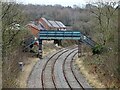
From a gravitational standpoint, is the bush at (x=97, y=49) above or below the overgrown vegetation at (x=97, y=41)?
below

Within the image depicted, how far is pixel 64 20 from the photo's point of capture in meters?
96.2

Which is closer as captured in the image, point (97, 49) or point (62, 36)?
point (97, 49)

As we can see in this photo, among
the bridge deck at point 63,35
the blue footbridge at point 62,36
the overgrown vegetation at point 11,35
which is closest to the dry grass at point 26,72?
the overgrown vegetation at point 11,35

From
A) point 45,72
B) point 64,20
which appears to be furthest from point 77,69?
point 64,20

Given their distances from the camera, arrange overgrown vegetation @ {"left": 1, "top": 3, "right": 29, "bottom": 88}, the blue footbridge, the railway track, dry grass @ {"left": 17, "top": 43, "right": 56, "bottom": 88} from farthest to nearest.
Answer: the blue footbridge, dry grass @ {"left": 17, "top": 43, "right": 56, "bottom": 88}, the railway track, overgrown vegetation @ {"left": 1, "top": 3, "right": 29, "bottom": 88}

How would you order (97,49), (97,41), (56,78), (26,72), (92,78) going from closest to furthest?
1. (92,78)
2. (56,78)
3. (26,72)
4. (97,49)
5. (97,41)

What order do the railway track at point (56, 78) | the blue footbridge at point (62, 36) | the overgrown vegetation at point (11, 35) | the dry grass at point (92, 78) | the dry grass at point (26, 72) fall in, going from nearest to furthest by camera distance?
the overgrown vegetation at point (11, 35), the dry grass at point (92, 78), the railway track at point (56, 78), the dry grass at point (26, 72), the blue footbridge at point (62, 36)

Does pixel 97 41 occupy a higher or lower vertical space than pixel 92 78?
lower

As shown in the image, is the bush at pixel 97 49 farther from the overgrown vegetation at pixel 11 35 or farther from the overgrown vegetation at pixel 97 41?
the overgrown vegetation at pixel 11 35

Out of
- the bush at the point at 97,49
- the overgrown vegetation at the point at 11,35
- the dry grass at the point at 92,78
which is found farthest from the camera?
the bush at the point at 97,49

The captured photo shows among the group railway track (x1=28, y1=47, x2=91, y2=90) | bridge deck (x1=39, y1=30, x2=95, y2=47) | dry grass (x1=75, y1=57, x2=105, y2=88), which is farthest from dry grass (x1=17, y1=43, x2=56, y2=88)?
dry grass (x1=75, y1=57, x2=105, y2=88)

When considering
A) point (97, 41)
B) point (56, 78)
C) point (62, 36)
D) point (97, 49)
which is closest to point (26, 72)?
point (56, 78)

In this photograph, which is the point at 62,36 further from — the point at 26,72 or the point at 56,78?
the point at 56,78

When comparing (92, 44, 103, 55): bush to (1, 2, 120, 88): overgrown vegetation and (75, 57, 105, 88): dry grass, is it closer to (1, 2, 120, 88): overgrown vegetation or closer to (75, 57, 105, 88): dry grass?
(1, 2, 120, 88): overgrown vegetation
